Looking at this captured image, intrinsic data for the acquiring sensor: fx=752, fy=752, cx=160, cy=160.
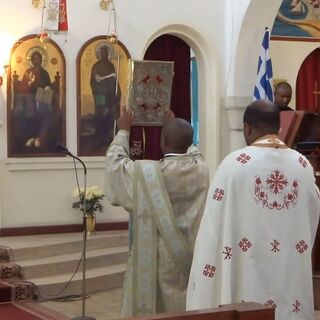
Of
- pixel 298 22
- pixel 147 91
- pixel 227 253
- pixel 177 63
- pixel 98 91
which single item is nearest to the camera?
pixel 227 253

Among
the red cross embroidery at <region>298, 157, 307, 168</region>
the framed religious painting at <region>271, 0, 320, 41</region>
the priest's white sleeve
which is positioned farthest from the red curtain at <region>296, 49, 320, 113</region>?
the red cross embroidery at <region>298, 157, 307, 168</region>

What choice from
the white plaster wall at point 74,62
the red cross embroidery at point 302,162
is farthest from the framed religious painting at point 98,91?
the red cross embroidery at point 302,162

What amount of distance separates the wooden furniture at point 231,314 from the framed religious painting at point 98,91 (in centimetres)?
722

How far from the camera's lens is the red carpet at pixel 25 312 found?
123 inches

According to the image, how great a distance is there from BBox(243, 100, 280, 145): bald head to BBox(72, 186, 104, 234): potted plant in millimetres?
5733

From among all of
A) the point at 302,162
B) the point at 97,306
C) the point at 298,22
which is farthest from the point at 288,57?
the point at 302,162

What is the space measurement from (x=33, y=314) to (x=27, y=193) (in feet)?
21.0

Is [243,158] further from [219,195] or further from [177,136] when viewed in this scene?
[177,136]

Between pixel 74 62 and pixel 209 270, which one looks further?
pixel 74 62

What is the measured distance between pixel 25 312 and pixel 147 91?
1906 mm

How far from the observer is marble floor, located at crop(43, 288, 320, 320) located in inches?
283

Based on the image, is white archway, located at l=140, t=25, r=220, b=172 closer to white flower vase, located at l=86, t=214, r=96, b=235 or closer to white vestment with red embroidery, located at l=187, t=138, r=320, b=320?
white flower vase, located at l=86, t=214, r=96, b=235

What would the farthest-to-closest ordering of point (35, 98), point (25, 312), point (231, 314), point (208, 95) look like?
point (208, 95) → point (35, 98) → point (25, 312) → point (231, 314)

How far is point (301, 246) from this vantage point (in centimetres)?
369
